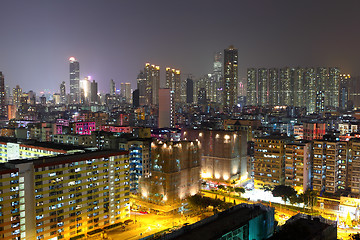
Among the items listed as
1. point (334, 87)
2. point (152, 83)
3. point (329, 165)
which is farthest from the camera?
point (152, 83)

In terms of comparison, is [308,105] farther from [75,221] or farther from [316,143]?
[75,221]

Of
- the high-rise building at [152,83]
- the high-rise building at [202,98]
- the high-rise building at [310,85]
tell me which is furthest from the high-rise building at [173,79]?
the high-rise building at [310,85]

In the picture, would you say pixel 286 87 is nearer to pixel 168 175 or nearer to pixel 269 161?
pixel 269 161

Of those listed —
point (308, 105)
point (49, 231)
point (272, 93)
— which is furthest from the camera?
point (272, 93)

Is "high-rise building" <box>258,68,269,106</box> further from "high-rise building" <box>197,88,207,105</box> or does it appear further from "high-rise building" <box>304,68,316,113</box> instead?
"high-rise building" <box>197,88,207,105</box>

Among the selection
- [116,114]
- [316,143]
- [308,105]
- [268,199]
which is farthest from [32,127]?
[308,105]

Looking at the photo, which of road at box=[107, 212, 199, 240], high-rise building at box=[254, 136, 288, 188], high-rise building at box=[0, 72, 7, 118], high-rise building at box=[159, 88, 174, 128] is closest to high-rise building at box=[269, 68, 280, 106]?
high-rise building at box=[159, 88, 174, 128]

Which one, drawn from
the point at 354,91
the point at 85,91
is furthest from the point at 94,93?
the point at 354,91
